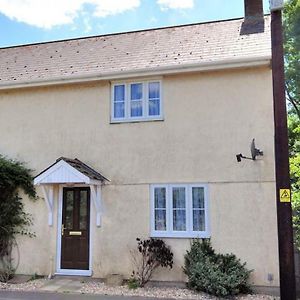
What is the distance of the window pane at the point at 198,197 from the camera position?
975cm

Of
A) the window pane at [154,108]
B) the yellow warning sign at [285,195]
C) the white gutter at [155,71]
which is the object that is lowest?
the yellow warning sign at [285,195]

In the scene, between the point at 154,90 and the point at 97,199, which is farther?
the point at 154,90

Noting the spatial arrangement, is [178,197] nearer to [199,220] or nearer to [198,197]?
[198,197]

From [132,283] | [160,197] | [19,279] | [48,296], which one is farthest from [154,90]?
[19,279]

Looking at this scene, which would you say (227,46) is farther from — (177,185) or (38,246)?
(38,246)

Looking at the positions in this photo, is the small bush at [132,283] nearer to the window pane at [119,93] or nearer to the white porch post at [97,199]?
the white porch post at [97,199]

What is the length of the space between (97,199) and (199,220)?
2804mm

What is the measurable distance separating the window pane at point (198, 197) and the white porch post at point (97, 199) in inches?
102

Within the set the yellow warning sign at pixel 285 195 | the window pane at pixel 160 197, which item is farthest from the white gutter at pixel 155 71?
the yellow warning sign at pixel 285 195

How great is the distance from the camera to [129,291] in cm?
903

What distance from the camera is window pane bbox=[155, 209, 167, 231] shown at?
32.5ft

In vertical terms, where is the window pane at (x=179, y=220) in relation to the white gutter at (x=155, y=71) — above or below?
below

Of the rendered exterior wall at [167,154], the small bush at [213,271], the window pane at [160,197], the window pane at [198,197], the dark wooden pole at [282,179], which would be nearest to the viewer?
the dark wooden pole at [282,179]

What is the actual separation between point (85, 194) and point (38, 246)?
6.46 ft
